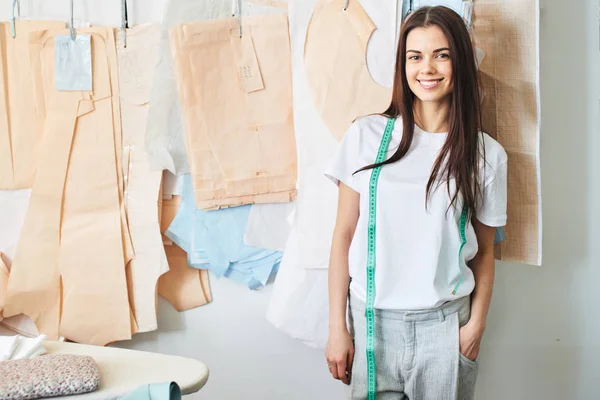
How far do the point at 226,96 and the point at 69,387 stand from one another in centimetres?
82

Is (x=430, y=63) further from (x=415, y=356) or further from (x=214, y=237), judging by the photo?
(x=214, y=237)

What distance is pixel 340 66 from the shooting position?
155 cm

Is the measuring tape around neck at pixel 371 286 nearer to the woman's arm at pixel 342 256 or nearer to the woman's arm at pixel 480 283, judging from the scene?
the woman's arm at pixel 342 256

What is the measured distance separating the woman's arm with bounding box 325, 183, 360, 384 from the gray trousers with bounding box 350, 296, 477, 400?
0.11 ft

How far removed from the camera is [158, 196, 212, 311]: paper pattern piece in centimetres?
170

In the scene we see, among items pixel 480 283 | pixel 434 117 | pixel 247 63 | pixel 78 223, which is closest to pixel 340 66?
pixel 247 63

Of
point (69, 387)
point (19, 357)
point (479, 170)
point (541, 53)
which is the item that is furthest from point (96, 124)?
point (541, 53)

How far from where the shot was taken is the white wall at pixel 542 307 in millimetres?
1605

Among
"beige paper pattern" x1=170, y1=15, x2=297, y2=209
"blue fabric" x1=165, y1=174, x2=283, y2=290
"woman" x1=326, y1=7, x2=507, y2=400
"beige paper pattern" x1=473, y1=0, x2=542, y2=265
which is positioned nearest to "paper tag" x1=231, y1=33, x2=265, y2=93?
"beige paper pattern" x1=170, y1=15, x2=297, y2=209

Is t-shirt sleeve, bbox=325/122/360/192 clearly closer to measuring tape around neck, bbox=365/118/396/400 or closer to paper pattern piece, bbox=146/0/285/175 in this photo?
measuring tape around neck, bbox=365/118/396/400

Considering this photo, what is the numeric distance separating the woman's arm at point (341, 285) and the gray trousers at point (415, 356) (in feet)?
0.11

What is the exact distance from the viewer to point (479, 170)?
1274mm

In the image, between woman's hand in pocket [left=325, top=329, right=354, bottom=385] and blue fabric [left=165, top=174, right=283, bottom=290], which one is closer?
woman's hand in pocket [left=325, top=329, right=354, bottom=385]

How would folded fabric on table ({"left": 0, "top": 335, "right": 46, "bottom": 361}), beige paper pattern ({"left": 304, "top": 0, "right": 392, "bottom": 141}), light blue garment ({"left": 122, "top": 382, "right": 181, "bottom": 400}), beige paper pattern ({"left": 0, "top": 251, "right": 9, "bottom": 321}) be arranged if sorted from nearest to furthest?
1. light blue garment ({"left": 122, "top": 382, "right": 181, "bottom": 400})
2. folded fabric on table ({"left": 0, "top": 335, "right": 46, "bottom": 361})
3. beige paper pattern ({"left": 304, "top": 0, "right": 392, "bottom": 141})
4. beige paper pattern ({"left": 0, "top": 251, "right": 9, "bottom": 321})
